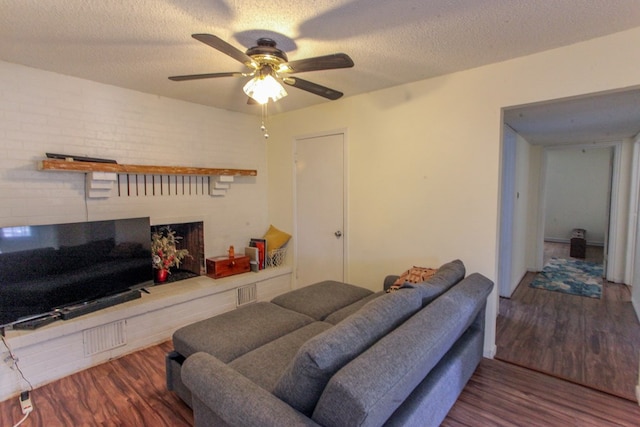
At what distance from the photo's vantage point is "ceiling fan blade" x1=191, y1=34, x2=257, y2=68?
1.54m

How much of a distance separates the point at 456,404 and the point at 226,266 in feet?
8.65

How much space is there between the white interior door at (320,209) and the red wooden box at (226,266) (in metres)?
0.71

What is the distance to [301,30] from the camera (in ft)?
6.59

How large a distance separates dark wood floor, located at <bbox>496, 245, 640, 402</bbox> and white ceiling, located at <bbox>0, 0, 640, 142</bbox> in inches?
96.5

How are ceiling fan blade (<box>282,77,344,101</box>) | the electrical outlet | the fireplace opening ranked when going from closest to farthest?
ceiling fan blade (<box>282,77,344,101</box>)
the electrical outlet
the fireplace opening

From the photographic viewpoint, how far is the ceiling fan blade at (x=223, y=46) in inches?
60.8

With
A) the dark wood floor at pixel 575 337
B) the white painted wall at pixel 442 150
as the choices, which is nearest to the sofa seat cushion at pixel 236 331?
the white painted wall at pixel 442 150

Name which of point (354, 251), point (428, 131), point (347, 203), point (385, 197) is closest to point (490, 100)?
point (428, 131)

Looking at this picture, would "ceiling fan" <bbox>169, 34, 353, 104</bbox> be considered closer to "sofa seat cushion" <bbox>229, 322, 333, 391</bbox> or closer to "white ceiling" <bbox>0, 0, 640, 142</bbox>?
"white ceiling" <bbox>0, 0, 640, 142</bbox>

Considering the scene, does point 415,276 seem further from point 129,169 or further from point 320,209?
point 129,169

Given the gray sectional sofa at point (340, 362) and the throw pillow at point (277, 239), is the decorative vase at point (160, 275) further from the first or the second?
the gray sectional sofa at point (340, 362)

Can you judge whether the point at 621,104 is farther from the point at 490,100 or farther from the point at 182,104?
the point at 182,104

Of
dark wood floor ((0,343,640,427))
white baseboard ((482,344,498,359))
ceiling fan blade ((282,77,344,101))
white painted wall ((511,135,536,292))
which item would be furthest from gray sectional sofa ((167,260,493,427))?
white painted wall ((511,135,536,292))

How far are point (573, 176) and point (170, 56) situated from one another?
9167mm
